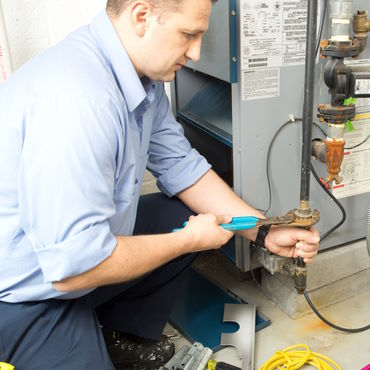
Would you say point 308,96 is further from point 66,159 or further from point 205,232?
point 66,159

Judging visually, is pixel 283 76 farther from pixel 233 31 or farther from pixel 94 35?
pixel 94 35

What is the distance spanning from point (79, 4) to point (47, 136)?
90 cm

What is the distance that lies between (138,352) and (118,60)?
786mm

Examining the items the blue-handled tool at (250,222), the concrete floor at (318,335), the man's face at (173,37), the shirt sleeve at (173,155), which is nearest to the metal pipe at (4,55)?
the shirt sleeve at (173,155)

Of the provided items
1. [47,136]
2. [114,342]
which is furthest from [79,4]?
[114,342]

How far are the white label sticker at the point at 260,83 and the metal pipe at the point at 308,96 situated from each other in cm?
20

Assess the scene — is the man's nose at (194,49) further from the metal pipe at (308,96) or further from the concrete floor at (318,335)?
the concrete floor at (318,335)

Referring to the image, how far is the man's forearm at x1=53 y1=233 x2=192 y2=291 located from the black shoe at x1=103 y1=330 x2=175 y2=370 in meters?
0.45

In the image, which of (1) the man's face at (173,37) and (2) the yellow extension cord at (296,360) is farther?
(2) the yellow extension cord at (296,360)

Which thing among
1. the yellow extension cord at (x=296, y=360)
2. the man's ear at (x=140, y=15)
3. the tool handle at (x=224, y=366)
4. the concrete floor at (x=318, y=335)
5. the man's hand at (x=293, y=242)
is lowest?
the concrete floor at (x=318, y=335)

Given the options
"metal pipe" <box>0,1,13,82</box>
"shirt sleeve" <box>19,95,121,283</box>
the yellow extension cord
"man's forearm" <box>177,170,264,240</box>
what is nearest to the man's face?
"shirt sleeve" <box>19,95,121,283</box>

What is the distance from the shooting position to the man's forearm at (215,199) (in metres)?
1.24

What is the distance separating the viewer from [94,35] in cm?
99

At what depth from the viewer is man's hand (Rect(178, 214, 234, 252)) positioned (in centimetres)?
102
